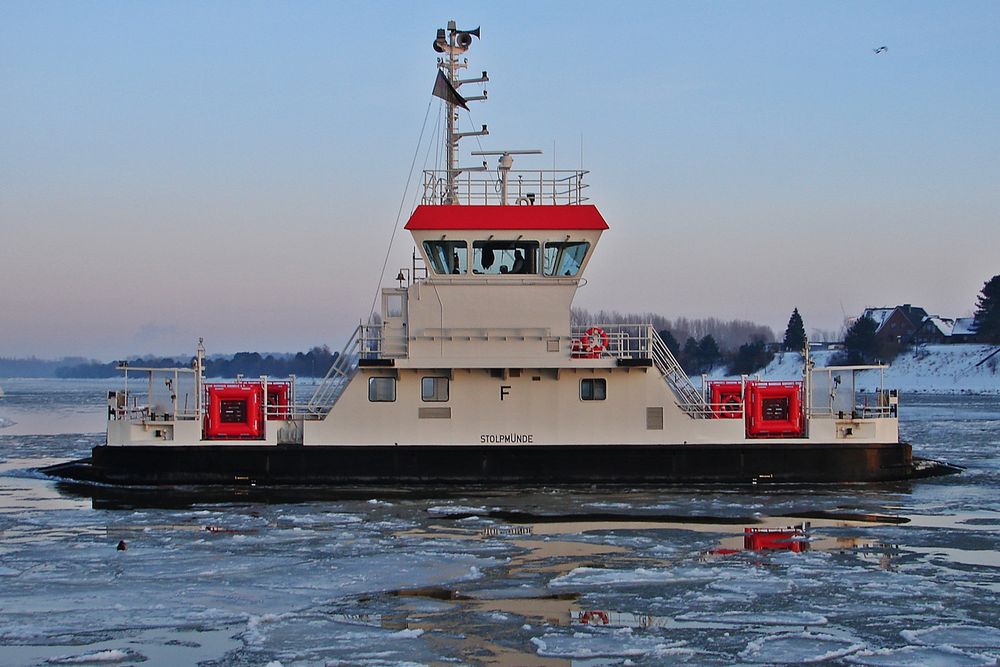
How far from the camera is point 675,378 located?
72.4 ft

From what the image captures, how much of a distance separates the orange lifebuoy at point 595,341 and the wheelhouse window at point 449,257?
2649mm

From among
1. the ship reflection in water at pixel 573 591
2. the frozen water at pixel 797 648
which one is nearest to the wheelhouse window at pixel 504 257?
the ship reflection in water at pixel 573 591

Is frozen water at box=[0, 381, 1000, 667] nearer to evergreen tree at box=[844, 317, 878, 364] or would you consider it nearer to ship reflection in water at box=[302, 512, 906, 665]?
ship reflection in water at box=[302, 512, 906, 665]

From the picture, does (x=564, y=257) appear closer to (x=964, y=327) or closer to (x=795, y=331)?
(x=795, y=331)

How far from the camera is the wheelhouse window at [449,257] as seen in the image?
21734mm

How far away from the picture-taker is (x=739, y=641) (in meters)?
10.7

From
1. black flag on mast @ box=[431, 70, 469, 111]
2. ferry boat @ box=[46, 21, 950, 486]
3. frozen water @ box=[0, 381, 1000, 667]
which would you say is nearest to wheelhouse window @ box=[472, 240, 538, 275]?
ferry boat @ box=[46, 21, 950, 486]

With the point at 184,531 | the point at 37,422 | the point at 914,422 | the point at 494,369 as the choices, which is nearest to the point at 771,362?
the point at 914,422

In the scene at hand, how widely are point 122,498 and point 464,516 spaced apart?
263 inches

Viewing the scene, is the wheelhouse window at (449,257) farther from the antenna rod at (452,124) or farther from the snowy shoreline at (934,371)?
the snowy shoreline at (934,371)

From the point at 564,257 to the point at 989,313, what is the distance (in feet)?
252

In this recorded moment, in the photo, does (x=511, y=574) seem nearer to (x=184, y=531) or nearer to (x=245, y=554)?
(x=245, y=554)

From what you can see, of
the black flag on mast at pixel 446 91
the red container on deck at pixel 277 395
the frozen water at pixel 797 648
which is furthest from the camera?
the red container on deck at pixel 277 395

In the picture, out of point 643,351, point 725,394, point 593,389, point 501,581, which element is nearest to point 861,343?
point 725,394
